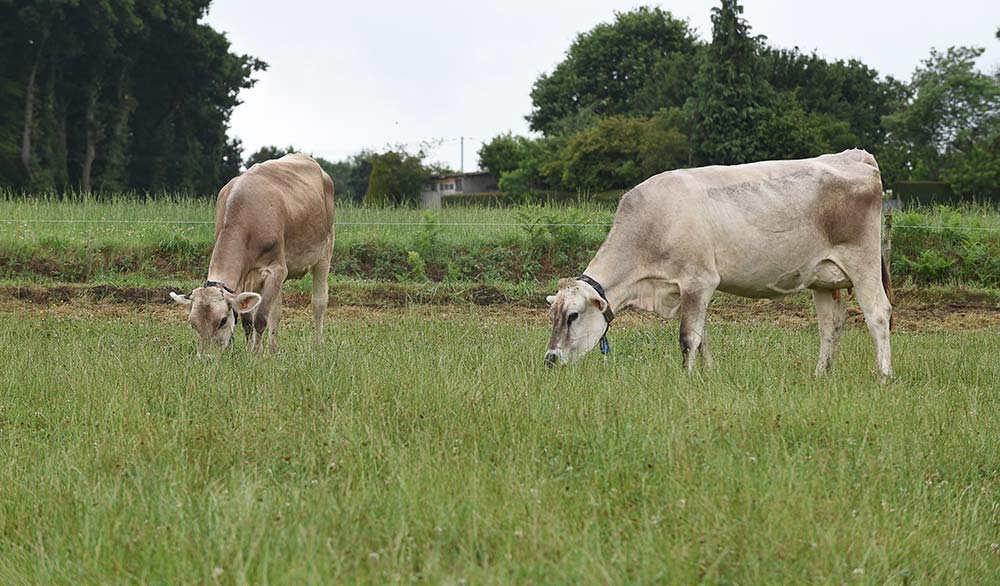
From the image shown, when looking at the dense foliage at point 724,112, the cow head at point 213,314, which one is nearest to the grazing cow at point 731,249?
the cow head at point 213,314

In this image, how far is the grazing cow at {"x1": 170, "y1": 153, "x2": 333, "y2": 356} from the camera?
358 inches

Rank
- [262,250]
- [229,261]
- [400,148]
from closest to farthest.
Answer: [229,261]
[262,250]
[400,148]

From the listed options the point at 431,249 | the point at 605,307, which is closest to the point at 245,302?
the point at 605,307

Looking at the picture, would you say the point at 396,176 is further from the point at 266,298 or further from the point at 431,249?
the point at 266,298

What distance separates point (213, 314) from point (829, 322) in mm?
5331

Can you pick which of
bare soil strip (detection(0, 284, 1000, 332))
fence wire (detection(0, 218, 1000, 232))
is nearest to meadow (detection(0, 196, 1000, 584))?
bare soil strip (detection(0, 284, 1000, 332))

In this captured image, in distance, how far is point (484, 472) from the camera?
16.1ft

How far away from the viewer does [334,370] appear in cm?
752

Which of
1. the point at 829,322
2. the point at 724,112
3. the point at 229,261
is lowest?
the point at 829,322

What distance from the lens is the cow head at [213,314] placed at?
29.3 feet

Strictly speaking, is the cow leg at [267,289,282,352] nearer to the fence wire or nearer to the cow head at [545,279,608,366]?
the cow head at [545,279,608,366]

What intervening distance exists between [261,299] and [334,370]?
2558 mm

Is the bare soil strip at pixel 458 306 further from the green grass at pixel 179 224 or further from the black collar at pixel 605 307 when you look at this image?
the black collar at pixel 605 307

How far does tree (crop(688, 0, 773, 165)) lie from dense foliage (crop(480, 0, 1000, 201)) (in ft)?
0.16
